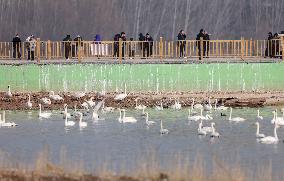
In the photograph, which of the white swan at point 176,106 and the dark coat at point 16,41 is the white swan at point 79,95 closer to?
the white swan at point 176,106

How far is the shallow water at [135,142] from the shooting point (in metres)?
25.0

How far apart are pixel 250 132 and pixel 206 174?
36.1 feet

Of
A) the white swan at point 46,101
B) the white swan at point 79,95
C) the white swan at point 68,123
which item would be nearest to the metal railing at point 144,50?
the white swan at point 79,95

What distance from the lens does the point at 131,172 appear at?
840 inches

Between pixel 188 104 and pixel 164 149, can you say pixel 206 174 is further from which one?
pixel 188 104

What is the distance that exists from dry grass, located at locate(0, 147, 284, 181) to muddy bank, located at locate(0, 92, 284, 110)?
18282 millimetres

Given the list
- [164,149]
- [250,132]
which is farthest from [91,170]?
[250,132]

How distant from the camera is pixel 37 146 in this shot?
28.0 meters

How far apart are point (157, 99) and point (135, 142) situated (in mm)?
15128

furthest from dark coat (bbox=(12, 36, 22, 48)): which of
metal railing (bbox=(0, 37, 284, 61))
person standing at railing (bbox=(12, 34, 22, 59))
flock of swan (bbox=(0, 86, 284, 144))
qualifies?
flock of swan (bbox=(0, 86, 284, 144))

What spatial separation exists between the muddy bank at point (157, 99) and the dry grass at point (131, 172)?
60.0 feet

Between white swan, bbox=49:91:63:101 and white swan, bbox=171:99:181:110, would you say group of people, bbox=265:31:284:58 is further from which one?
white swan, bbox=49:91:63:101

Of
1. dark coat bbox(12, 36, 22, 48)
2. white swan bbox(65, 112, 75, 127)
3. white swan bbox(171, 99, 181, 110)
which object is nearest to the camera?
white swan bbox(65, 112, 75, 127)

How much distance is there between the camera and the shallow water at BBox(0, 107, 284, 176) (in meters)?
25.0
